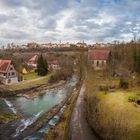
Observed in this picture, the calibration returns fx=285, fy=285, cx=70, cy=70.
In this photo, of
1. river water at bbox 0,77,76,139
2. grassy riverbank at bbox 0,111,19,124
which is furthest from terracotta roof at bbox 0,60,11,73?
grassy riverbank at bbox 0,111,19,124

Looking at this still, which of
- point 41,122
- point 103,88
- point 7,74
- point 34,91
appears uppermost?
point 7,74

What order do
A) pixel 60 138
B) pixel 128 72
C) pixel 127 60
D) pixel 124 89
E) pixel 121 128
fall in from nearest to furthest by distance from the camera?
pixel 121 128 < pixel 60 138 < pixel 124 89 < pixel 128 72 < pixel 127 60

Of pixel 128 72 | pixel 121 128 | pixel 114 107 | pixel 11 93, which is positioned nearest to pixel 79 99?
pixel 114 107

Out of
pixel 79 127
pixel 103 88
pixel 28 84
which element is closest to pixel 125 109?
pixel 79 127

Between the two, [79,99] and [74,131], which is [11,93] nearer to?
[79,99]

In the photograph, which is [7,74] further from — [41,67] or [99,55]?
[99,55]

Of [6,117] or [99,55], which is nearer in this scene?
[6,117]
